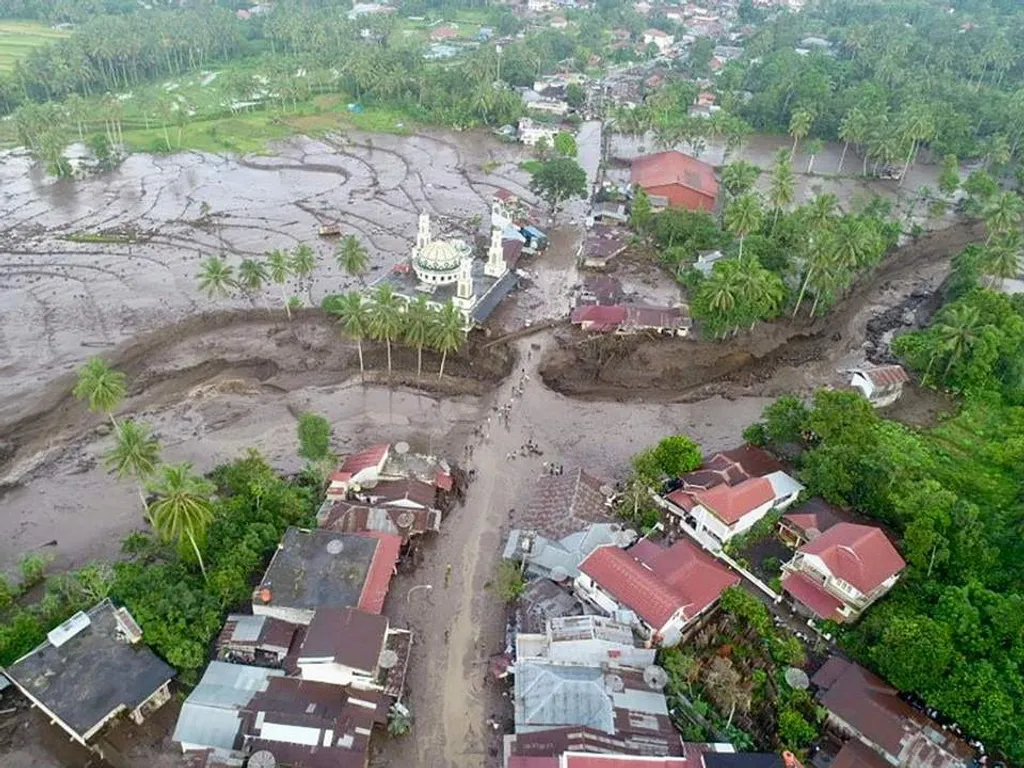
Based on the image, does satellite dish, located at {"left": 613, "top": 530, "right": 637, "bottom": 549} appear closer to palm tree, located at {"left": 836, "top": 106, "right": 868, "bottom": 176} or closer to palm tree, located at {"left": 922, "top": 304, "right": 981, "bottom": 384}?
palm tree, located at {"left": 922, "top": 304, "right": 981, "bottom": 384}

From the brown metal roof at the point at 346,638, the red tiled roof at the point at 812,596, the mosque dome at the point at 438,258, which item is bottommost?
the red tiled roof at the point at 812,596

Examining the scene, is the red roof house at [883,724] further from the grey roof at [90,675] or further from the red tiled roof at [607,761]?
the grey roof at [90,675]

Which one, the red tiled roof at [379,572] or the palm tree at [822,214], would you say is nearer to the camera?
the red tiled roof at [379,572]

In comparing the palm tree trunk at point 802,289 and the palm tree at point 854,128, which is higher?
the palm tree at point 854,128

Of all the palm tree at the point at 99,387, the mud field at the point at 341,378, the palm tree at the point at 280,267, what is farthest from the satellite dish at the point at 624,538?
the palm tree at the point at 280,267

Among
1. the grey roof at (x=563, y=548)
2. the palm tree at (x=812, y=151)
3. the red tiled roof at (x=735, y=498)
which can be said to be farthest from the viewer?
the palm tree at (x=812, y=151)

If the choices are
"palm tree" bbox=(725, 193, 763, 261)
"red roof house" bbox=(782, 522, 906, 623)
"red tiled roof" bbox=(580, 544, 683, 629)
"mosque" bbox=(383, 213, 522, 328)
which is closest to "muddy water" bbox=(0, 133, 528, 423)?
"mosque" bbox=(383, 213, 522, 328)
